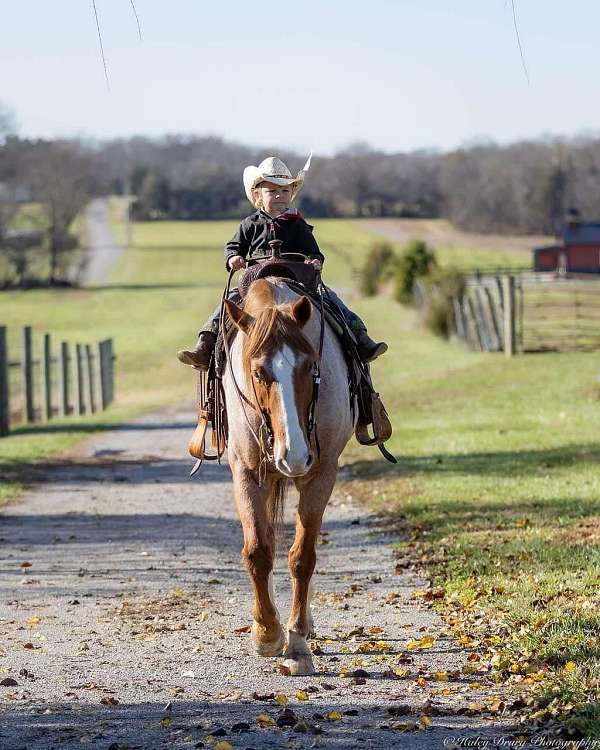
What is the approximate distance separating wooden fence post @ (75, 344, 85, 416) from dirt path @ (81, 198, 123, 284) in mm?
58562

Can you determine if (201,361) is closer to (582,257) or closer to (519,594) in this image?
(519,594)

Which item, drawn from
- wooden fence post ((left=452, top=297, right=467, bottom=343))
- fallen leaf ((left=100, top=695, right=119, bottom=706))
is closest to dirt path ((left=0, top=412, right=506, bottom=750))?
fallen leaf ((left=100, top=695, right=119, bottom=706))

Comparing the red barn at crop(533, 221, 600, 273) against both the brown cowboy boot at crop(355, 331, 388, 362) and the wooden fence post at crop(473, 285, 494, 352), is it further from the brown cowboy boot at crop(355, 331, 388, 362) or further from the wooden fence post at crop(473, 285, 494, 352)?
the brown cowboy boot at crop(355, 331, 388, 362)

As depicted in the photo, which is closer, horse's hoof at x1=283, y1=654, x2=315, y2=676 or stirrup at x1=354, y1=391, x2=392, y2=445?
horse's hoof at x1=283, y1=654, x2=315, y2=676

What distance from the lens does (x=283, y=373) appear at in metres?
6.77

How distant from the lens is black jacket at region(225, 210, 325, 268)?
8.36 meters

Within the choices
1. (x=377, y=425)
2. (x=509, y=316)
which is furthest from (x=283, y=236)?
(x=509, y=316)

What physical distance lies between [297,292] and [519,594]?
2.63 metres

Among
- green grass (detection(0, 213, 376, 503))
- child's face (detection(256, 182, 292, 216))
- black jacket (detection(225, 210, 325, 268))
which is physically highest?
child's face (detection(256, 182, 292, 216))

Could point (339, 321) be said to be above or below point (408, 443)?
above

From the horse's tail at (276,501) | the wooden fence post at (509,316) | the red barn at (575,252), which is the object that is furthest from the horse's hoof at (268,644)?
the red barn at (575,252)

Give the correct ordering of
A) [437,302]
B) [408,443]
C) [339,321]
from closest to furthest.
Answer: [339,321], [408,443], [437,302]

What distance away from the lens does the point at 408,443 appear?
703 inches

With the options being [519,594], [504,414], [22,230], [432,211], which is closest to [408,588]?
[519,594]
